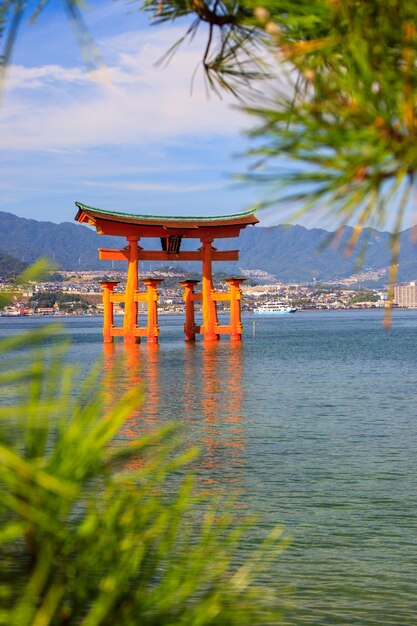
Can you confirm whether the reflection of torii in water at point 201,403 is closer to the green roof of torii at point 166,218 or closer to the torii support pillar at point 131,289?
the torii support pillar at point 131,289

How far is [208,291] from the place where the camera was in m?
35.9

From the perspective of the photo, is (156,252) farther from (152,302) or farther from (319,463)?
(319,463)

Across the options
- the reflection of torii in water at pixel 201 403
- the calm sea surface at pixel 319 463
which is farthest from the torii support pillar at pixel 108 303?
the calm sea surface at pixel 319 463

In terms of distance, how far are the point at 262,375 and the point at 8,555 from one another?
79.4ft

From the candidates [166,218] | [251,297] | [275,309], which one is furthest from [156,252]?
[251,297]

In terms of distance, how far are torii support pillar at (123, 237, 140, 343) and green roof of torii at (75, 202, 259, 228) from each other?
1041 mm

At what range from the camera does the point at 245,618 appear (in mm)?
1343

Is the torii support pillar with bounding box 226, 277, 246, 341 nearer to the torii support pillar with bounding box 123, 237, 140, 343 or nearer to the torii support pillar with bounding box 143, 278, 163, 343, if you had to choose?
the torii support pillar with bounding box 143, 278, 163, 343

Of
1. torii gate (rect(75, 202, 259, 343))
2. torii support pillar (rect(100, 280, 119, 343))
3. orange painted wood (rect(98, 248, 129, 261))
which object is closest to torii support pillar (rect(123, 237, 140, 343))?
torii gate (rect(75, 202, 259, 343))

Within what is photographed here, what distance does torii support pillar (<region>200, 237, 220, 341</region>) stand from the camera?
1390 inches

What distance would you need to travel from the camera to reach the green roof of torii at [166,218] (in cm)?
3234

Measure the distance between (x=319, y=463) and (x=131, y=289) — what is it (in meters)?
24.6

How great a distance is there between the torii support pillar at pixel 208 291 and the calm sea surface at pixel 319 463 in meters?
8.74

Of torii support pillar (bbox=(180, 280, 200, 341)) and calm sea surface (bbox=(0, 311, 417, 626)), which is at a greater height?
torii support pillar (bbox=(180, 280, 200, 341))
